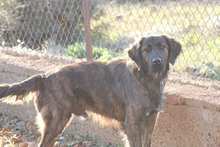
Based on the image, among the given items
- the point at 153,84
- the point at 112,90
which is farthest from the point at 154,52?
the point at 112,90

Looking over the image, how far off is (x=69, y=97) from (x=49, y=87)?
0.89 ft

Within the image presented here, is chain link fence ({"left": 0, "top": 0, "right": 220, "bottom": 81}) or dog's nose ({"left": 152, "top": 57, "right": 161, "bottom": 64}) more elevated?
chain link fence ({"left": 0, "top": 0, "right": 220, "bottom": 81})

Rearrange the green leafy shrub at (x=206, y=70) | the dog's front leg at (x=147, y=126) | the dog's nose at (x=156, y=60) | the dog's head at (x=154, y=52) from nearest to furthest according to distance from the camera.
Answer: the dog's nose at (x=156, y=60)
the dog's head at (x=154, y=52)
the dog's front leg at (x=147, y=126)
the green leafy shrub at (x=206, y=70)

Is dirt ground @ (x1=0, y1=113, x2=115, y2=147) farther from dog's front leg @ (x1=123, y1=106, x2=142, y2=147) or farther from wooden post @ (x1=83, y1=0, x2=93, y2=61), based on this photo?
wooden post @ (x1=83, y1=0, x2=93, y2=61)

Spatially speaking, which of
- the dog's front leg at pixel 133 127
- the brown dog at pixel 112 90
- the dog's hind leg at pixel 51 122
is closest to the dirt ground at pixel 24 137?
the dog's hind leg at pixel 51 122

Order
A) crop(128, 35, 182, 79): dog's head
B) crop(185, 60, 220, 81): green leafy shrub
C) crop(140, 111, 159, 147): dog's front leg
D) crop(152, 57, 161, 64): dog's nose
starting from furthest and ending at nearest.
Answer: crop(185, 60, 220, 81): green leafy shrub < crop(140, 111, 159, 147): dog's front leg < crop(128, 35, 182, 79): dog's head < crop(152, 57, 161, 64): dog's nose

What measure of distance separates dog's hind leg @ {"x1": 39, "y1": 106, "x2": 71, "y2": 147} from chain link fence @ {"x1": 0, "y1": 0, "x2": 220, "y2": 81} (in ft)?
6.12

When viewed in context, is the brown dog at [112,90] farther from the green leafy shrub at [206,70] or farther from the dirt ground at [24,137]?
the green leafy shrub at [206,70]

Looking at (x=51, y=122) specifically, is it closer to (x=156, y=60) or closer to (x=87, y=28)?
(x=156, y=60)

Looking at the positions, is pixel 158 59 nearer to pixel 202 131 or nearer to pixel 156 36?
pixel 156 36

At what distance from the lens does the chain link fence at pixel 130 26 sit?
605 centimetres

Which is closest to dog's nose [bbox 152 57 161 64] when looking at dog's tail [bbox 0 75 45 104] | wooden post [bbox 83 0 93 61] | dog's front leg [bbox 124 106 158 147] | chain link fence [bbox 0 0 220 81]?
dog's front leg [bbox 124 106 158 147]

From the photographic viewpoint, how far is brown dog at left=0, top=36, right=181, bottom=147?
476 centimetres

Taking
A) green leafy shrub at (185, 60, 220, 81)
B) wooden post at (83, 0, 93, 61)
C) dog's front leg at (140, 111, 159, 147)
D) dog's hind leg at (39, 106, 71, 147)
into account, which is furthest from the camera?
wooden post at (83, 0, 93, 61)
